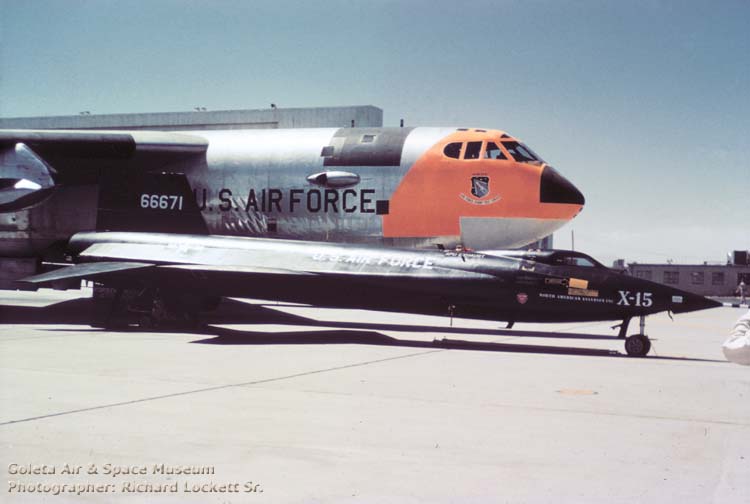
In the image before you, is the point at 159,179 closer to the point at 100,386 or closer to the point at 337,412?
the point at 100,386

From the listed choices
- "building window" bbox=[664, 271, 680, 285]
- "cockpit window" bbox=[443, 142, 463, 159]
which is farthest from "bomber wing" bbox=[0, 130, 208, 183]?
"building window" bbox=[664, 271, 680, 285]

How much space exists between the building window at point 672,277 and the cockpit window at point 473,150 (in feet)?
257

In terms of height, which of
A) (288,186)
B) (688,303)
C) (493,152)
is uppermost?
(493,152)

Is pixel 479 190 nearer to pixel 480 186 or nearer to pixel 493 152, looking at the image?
pixel 480 186

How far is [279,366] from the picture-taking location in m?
10.6

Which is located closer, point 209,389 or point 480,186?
point 209,389

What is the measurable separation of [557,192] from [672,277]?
79.2m

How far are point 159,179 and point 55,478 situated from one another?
1305 centimetres

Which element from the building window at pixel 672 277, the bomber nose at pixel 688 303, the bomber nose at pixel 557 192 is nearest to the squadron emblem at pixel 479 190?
the bomber nose at pixel 557 192

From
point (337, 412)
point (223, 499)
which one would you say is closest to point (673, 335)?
point (337, 412)

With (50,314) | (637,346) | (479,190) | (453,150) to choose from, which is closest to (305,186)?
(453,150)

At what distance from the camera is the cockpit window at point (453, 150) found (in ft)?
49.6

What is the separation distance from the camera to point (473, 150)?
15109mm

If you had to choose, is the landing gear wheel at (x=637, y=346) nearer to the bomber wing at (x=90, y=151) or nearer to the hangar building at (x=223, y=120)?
the bomber wing at (x=90, y=151)
